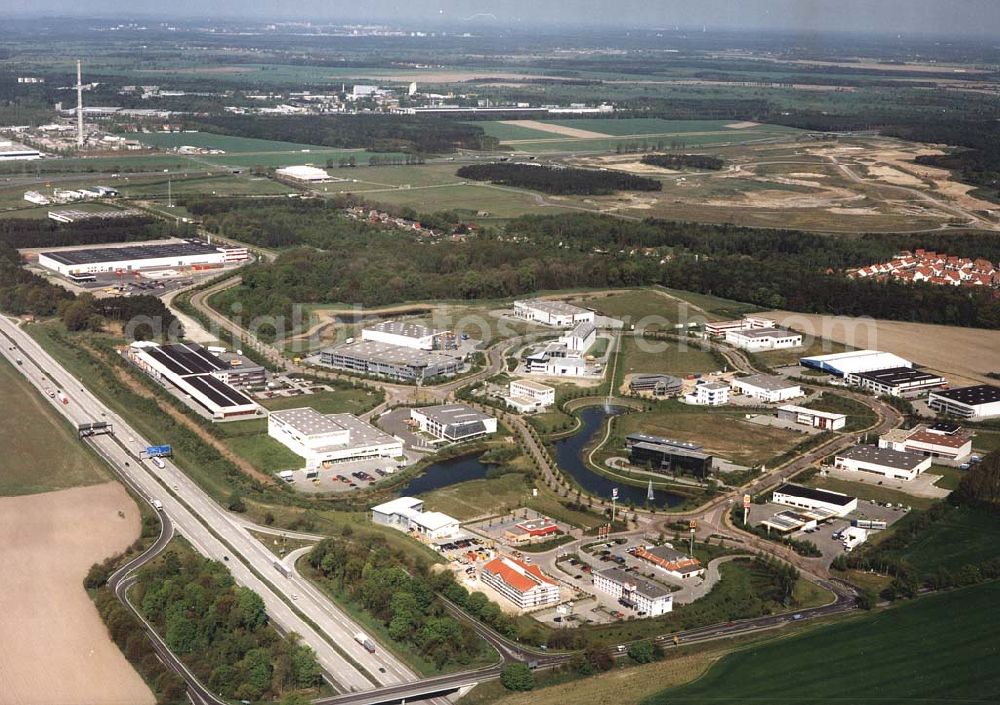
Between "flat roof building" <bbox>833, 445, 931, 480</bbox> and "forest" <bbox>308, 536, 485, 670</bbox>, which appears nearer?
"forest" <bbox>308, 536, 485, 670</bbox>

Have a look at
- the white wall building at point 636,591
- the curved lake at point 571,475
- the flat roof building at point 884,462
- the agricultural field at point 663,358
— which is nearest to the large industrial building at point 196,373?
the curved lake at point 571,475

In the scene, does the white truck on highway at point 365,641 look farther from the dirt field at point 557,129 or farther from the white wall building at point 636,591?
the dirt field at point 557,129

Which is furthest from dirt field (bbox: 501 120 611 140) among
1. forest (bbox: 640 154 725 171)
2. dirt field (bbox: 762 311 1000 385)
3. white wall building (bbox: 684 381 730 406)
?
white wall building (bbox: 684 381 730 406)

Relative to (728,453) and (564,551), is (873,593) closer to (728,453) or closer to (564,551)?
(564,551)

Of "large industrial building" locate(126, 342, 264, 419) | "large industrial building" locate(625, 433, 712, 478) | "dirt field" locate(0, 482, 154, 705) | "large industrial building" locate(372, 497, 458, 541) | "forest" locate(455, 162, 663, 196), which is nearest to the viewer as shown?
"dirt field" locate(0, 482, 154, 705)

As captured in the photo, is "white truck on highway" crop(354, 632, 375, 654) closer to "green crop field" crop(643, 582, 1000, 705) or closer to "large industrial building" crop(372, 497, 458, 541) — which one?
"large industrial building" crop(372, 497, 458, 541)

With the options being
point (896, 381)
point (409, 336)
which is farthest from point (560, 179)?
point (896, 381)
